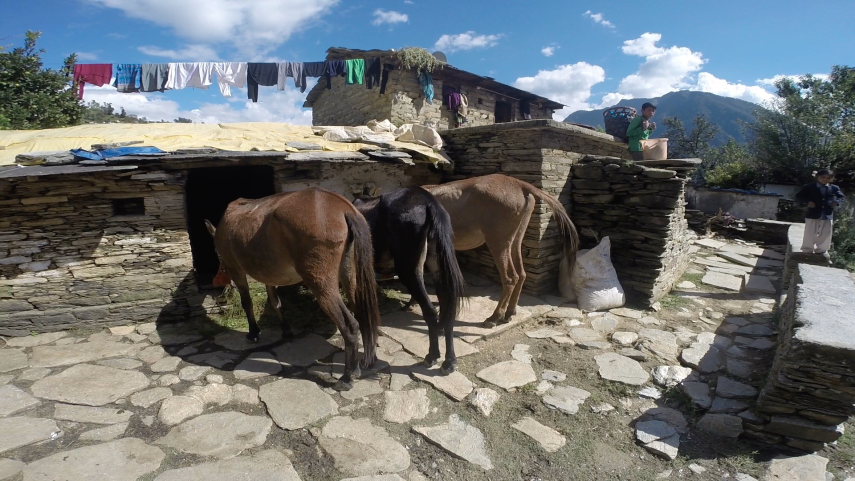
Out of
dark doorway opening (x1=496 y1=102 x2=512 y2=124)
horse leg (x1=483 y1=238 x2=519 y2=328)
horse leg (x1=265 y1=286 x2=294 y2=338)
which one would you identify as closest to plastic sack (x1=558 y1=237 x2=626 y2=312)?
horse leg (x1=483 y1=238 x2=519 y2=328)

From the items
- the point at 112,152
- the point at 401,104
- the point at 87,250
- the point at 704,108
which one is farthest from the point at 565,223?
the point at 704,108

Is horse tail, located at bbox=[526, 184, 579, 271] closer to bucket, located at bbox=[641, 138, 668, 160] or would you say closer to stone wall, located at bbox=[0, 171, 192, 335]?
bucket, located at bbox=[641, 138, 668, 160]

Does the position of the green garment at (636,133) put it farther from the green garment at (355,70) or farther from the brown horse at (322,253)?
the green garment at (355,70)

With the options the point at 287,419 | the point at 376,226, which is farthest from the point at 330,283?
the point at 287,419

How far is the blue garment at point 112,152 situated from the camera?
14.1 ft

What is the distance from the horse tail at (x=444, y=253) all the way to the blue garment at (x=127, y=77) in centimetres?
849

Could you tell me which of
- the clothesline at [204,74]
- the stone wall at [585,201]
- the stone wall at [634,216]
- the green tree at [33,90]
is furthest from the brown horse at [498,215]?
the green tree at [33,90]

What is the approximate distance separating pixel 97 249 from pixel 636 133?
8543 millimetres

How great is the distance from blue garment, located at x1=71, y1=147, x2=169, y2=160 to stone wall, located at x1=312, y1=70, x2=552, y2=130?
24.8 ft

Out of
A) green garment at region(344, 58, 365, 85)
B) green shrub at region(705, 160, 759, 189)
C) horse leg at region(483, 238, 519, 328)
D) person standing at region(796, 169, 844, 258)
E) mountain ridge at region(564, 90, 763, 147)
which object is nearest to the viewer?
horse leg at region(483, 238, 519, 328)

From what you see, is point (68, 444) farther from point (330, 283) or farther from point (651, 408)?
point (651, 408)

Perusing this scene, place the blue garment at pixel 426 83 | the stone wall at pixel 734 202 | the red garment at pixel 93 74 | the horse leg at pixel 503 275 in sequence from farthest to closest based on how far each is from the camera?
the stone wall at pixel 734 202
the blue garment at pixel 426 83
the red garment at pixel 93 74
the horse leg at pixel 503 275

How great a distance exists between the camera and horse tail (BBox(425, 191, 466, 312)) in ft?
12.3

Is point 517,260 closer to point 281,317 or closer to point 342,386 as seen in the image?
point 342,386
